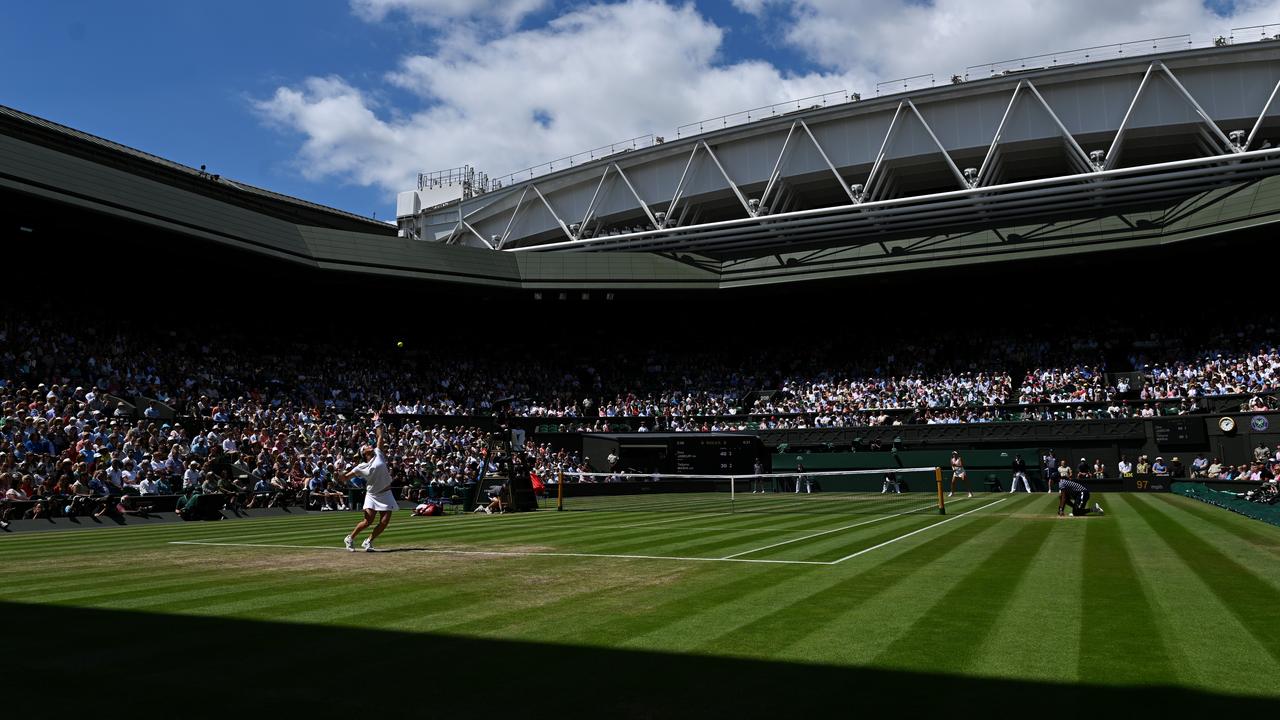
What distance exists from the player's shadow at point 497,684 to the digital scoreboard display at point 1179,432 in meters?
42.1

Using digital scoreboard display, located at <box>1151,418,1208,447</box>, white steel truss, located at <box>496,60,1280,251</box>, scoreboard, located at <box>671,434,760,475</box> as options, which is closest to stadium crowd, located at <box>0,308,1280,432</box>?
digital scoreboard display, located at <box>1151,418,1208,447</box>

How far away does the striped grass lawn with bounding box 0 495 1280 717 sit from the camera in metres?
5.62

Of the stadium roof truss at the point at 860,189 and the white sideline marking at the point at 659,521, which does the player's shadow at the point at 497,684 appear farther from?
the stadium roof truss at the point at 860,189

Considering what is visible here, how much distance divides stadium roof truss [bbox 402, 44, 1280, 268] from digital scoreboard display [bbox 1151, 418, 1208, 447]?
497 inches

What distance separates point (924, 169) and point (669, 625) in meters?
50.5

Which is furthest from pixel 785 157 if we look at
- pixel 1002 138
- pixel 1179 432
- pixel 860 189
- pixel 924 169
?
pixel 1179 432

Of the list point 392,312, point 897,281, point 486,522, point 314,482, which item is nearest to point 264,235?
point 392,312

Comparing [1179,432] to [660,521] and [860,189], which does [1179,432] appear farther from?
[660,521]

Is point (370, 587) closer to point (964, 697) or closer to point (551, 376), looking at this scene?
point (964, 697)

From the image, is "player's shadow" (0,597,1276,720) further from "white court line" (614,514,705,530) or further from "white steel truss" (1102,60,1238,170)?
"white steel truss" (1102,60,1238,170)

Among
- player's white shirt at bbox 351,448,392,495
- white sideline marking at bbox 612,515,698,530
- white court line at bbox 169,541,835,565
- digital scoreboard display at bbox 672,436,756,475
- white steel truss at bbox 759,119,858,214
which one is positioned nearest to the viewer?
white court line at bbox 169,541,835,565

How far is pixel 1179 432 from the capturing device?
136 ft

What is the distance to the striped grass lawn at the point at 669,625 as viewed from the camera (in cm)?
562

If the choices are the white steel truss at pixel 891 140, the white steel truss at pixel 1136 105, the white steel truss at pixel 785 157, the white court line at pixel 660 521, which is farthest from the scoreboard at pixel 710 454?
the white court line at pixel 660 521
